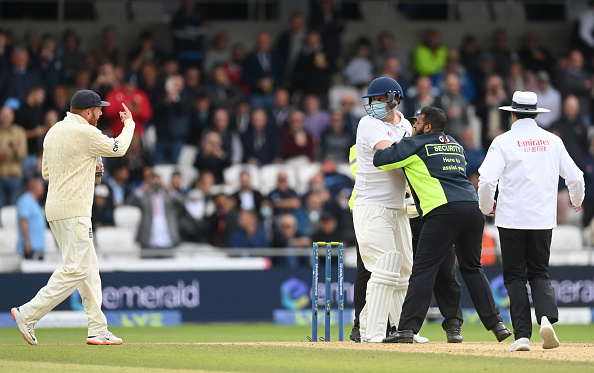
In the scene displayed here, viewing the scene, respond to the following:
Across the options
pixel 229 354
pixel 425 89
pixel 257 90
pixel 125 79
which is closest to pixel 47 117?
pixel 125 79

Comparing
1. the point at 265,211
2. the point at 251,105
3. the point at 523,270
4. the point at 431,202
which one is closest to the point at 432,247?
the point at 431,202

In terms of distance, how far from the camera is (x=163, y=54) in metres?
20.8

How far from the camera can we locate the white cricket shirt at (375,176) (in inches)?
411

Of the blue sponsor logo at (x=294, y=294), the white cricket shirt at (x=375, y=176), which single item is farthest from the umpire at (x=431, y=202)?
the blue sponsor logo at (x=294, y=294)

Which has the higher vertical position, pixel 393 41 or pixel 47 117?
pixel 393 41

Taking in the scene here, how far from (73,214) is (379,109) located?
3.09 metres

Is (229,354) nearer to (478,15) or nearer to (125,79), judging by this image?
(125,79)

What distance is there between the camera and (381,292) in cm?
1030

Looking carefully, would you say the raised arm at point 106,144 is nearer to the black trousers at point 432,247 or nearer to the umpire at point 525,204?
the black trousers at point 432,247

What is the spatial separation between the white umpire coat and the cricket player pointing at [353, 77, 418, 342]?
0.99 m

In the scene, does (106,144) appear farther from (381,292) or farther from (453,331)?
(453,331)

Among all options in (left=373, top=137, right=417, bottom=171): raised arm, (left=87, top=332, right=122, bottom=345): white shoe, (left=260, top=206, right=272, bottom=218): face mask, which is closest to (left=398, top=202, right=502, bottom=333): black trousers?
(left=373, top=137, right=417, bottom=171): raised arm

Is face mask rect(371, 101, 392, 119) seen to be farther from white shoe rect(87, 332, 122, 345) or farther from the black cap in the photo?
white shoe rect(87, 332, 122, 345)

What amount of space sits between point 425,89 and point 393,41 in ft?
8.35
